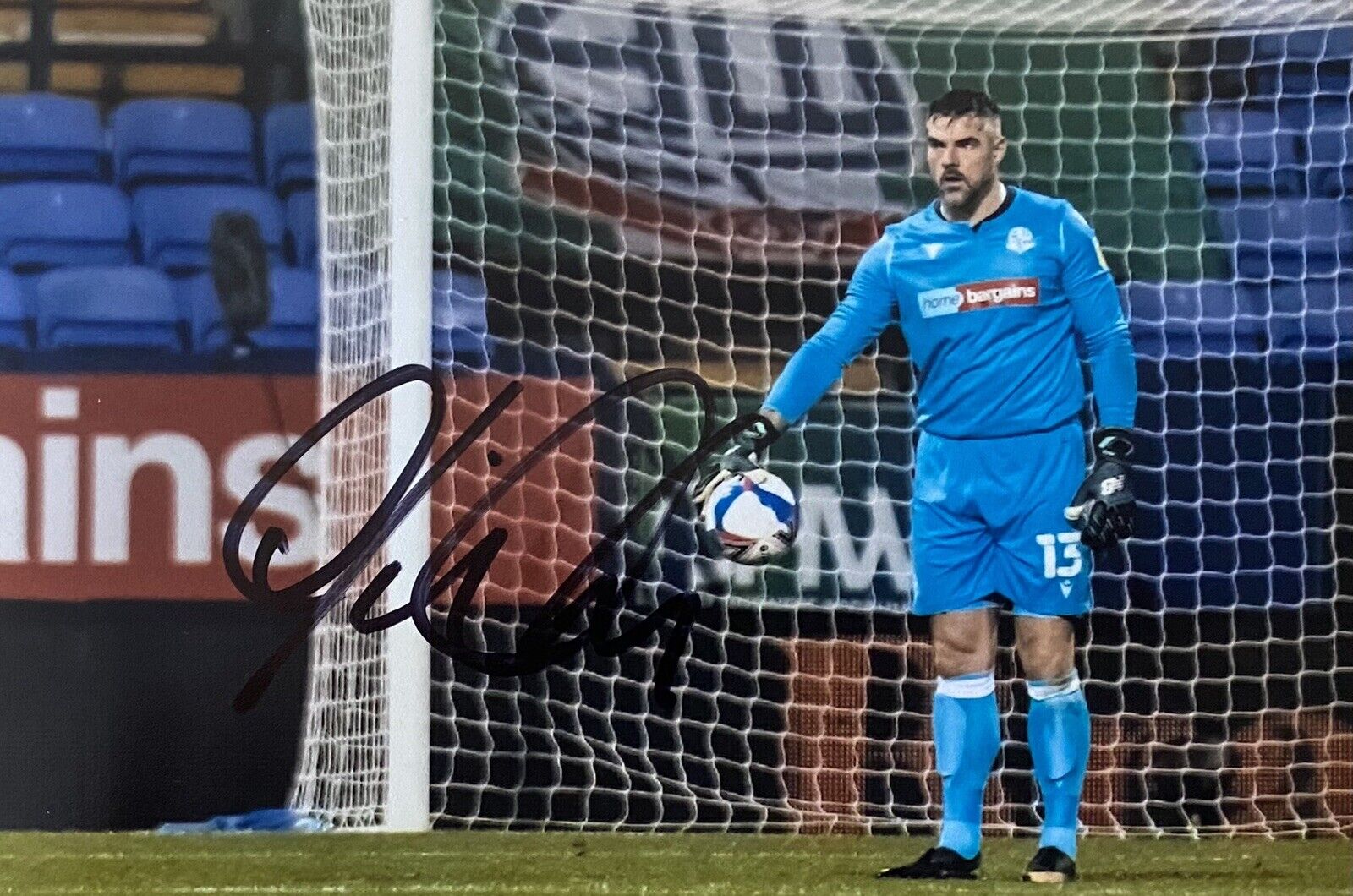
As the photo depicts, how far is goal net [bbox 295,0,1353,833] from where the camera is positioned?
351 cm

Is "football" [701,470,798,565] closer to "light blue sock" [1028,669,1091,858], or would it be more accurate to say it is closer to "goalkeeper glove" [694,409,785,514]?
"goalkeeper glove" [694,409,785,514]

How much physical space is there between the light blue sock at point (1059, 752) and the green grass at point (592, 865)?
85mm

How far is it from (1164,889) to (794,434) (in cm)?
104

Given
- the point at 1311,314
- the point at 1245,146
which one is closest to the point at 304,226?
the point at 1245,146

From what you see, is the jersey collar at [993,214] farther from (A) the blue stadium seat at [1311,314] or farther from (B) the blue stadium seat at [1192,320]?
(A) the blue stadium seat at [1311,314]

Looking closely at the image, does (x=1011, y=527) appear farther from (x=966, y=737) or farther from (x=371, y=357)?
(x=371, y=357)

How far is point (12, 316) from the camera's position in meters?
3.54

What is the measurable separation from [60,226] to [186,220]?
24 centimetres

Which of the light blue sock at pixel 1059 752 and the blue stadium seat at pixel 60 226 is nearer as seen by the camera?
the light blue sock at pixel 1059 752

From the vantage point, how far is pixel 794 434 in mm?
3527

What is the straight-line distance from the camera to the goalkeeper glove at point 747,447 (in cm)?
344

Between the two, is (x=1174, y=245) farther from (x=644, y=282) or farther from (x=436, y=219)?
(x=436, y=219)

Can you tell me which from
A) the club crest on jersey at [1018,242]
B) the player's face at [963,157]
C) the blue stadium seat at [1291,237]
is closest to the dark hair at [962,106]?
the player's face at [963,157]

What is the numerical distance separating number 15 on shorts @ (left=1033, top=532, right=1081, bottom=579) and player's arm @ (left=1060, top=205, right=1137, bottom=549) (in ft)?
0.07
